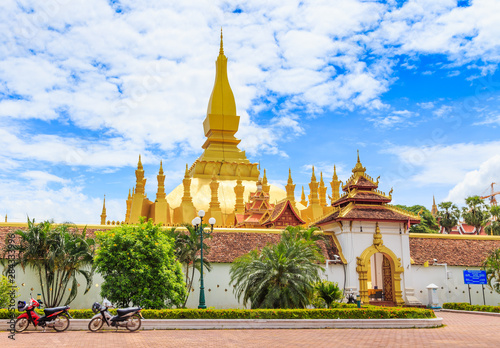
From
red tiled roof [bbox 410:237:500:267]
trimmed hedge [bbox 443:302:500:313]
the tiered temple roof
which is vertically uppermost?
the tiered temple roof

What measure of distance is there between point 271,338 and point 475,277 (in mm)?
16942

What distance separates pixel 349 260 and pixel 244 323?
11074mm

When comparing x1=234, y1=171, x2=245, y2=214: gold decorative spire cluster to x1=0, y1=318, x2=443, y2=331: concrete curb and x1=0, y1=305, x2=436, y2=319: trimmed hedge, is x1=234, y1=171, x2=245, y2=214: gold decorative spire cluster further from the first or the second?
x1=0, y1=318, x2=443, y2=331: concrete curb

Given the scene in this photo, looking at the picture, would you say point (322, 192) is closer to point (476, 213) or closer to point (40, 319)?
point (476, 213)

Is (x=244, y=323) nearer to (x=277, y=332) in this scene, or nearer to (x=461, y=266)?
(x=277, y=332)

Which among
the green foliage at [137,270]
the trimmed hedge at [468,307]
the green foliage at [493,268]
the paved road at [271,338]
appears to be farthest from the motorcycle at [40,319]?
the green foliage at [493,268]

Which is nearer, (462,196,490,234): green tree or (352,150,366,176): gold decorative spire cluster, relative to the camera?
(352,150,366,176): gold decorative spire cluster

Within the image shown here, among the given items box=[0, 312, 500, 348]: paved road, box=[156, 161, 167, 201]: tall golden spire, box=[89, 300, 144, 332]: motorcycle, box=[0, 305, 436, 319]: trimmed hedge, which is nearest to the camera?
box=[0, 312, 500, 348]: paved road

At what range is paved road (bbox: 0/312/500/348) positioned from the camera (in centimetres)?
1405

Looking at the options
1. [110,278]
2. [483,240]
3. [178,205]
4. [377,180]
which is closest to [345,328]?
[110,278]

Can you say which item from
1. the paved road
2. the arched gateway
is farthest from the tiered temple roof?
the paved road

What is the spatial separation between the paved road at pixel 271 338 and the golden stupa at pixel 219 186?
2420 cm

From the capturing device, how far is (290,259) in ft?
71.4

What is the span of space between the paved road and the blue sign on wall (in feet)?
33.7
